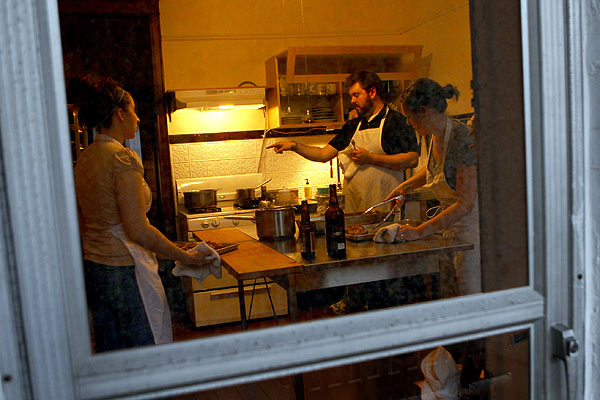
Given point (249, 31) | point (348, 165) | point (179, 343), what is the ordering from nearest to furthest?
point (179, 343), point (348, 165), point (249, 31)

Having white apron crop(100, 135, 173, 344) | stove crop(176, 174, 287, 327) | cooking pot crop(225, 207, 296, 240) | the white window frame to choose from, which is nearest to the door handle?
the white window frame

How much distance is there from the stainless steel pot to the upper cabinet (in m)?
1.28

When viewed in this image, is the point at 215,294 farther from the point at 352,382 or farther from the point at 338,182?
the point at 338,182

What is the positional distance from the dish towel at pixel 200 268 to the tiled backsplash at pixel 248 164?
124 centimetres

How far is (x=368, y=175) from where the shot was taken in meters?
1.81

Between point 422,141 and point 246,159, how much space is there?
1.63 metres

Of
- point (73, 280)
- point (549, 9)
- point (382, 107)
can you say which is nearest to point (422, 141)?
point (382, 107)

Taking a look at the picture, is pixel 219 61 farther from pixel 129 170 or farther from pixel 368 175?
pixel 129 170

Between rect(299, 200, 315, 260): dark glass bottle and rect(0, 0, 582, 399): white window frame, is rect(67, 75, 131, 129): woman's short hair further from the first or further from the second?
rect(299, 200, 315, 260): dark glass bottle

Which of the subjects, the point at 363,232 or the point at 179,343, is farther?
the point at 363,232

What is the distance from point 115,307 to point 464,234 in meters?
0.65

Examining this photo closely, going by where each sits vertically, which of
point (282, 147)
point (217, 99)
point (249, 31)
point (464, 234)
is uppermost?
point (249, 31)

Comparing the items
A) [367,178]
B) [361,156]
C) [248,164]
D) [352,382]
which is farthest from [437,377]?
[248,164]

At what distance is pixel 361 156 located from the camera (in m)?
1.89
